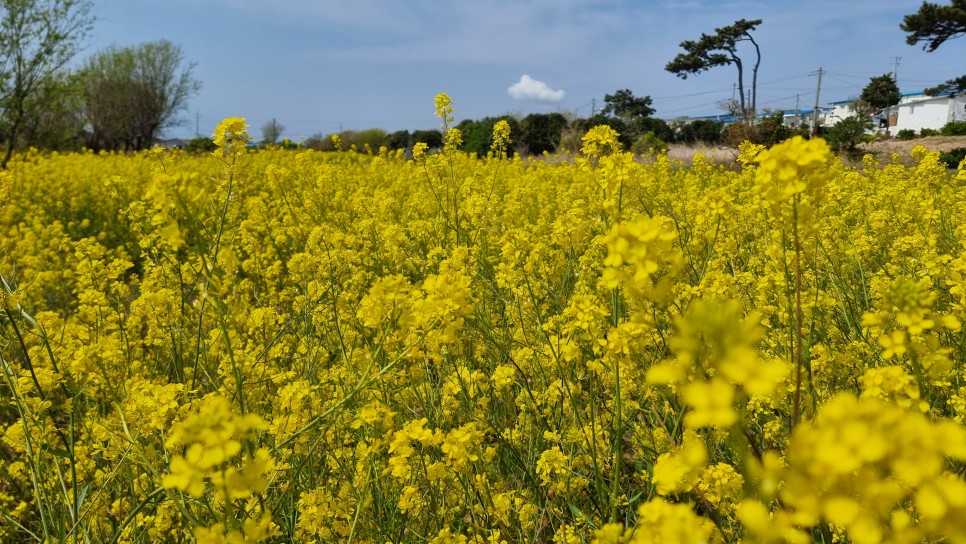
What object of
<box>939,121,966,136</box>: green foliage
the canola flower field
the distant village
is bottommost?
the canola flower field

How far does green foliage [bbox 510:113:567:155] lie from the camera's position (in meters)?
24.8

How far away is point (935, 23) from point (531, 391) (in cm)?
2747

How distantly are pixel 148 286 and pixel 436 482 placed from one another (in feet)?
7.74

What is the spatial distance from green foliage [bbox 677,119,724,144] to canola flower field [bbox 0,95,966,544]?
83.6ft

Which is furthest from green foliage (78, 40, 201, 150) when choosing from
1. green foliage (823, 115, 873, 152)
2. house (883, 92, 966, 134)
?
house (883, 92, 966, 134)

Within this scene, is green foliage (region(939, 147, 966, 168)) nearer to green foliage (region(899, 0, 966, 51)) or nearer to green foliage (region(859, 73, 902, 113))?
green foliage (region(899, 0, 966, 51))

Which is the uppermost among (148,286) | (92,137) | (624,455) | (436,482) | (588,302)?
(92,137)

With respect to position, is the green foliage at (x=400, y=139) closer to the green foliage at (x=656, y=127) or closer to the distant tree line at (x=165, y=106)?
the distant tree line at (x=165, y=106)

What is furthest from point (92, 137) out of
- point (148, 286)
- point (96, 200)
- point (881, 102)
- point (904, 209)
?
point (881, 102)

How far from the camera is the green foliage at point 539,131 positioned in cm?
2475

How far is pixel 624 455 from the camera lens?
272 cm

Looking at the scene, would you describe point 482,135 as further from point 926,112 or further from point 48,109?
point 926,112

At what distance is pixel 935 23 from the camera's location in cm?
2227

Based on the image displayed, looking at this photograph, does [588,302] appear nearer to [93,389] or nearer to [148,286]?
[93,389]
